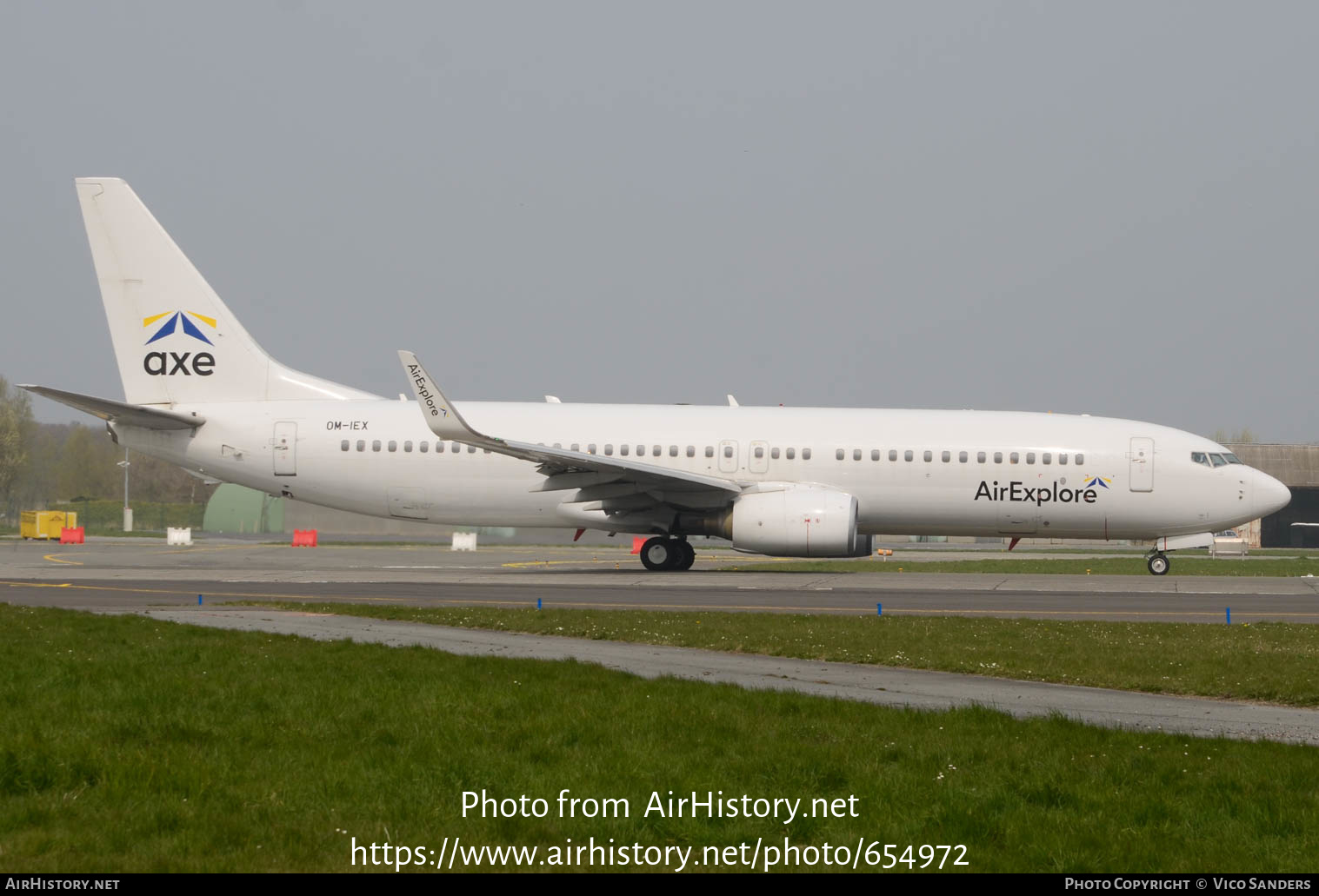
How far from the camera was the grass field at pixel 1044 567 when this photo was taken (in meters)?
31.7

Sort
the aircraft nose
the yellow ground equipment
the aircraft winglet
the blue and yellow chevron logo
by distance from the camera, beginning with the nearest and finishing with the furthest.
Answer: the aircraft winglet → the aircraft nose → the blue and yellow chevron logo → the yellow ground equipment

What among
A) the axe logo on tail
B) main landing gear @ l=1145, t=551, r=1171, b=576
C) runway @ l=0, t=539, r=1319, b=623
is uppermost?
the axe logo on tail

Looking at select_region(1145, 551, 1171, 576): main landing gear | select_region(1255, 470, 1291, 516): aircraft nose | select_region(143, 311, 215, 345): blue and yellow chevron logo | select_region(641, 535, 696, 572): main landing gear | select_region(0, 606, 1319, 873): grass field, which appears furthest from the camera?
select_region(143, 311, 215, 345): blue and yellow chevron logo

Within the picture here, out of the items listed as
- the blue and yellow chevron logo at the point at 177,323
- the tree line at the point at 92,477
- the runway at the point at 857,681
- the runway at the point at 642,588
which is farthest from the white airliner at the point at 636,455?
the tree line at the point at 92,477

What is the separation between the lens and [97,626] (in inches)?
588

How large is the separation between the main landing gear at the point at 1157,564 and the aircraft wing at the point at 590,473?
34.4 feet

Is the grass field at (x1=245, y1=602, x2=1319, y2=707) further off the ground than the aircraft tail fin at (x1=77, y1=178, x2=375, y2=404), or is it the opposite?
the aircraft tail fin at (x1=77, y1=178, x2=375, y2=404)

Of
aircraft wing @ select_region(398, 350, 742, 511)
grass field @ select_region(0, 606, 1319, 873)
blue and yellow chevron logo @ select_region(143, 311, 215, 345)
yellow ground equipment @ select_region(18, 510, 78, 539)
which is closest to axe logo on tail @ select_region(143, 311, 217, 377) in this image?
blue and yellow chevron logo @ select_region(143, 311, 215, 345)

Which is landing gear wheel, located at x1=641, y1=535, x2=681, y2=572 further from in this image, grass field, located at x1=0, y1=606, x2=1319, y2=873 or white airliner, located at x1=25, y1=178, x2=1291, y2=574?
grass field, located at x1=0, y1=606, x2=1319, y2=873

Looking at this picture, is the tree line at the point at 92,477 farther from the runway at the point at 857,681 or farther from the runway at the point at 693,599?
the runway at the point at 857,681

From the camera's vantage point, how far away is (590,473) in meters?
28.0

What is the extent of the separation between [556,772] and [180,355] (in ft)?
85.4

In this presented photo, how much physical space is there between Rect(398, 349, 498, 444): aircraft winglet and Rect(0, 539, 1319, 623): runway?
10.4 ft

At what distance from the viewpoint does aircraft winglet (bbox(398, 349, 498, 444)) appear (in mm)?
25578
